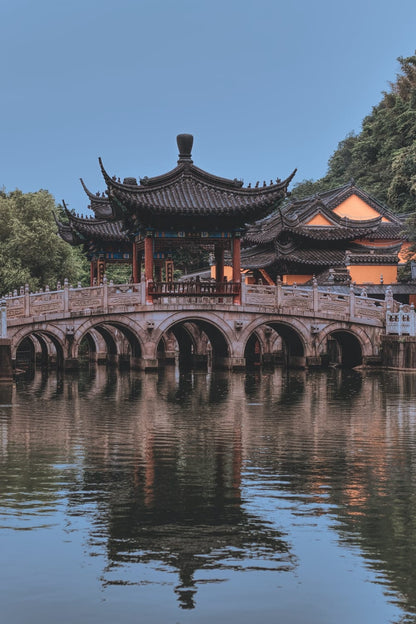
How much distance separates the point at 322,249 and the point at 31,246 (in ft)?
48.3

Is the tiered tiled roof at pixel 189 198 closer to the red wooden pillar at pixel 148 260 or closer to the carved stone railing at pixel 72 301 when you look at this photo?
the red wooden pillar at pixel 148 260

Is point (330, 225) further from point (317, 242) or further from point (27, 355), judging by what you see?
point (27, 355)

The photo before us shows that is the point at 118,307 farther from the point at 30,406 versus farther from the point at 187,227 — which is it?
the point at 30,406

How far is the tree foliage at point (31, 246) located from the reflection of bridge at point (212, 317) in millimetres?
10992

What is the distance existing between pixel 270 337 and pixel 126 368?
6.73 m

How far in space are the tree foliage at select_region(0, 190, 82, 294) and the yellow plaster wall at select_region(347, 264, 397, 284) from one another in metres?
14.9

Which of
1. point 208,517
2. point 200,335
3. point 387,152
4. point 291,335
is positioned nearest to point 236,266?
point 291,335

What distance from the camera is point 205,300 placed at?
106 ft

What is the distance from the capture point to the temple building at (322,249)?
40719 millimetres

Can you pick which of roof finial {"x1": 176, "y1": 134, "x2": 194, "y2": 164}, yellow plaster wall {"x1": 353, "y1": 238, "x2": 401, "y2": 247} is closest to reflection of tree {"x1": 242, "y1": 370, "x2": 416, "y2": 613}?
roof finial {"x1": 176, "y1": 134, "x2": 194, "y2": 164}

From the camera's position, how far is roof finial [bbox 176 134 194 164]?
112ft

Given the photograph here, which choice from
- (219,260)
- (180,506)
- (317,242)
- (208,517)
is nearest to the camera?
(208,517)

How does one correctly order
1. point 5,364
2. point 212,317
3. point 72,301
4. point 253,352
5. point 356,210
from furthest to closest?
1. point 356,210
2. point 253,352
3. point 212,317
4. point 72,301
5. point 5,364

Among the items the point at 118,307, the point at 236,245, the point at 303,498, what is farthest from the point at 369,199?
the point at 303,498
